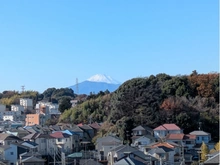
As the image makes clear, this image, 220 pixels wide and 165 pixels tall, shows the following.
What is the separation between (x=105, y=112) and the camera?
3170 centimetres

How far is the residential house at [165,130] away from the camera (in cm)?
2388

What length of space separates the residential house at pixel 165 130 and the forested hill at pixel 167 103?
3.31 feet

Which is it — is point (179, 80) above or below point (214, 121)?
above

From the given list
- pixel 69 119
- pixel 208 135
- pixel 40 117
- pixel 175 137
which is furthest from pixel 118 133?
pixel 40 117

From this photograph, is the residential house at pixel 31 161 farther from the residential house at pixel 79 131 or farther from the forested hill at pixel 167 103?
the residential house at pixel 79 131

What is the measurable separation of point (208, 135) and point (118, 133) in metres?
4.99

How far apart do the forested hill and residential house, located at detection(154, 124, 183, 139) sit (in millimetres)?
1010

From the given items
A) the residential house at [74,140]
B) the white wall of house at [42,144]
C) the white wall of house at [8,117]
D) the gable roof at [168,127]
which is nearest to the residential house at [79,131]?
the residential house at [74,140]

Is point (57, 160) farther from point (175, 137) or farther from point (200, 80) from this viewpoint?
point (200, 80)

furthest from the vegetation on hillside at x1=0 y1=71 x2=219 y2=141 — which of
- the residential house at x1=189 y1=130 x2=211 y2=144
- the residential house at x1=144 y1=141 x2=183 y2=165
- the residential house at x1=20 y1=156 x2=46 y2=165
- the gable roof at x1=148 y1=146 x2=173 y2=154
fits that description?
the residential house at x1=20 y1=156 x2=46 y2=165

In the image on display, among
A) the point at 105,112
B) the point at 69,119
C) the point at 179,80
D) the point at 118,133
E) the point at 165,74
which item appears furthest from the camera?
the point at 69,119

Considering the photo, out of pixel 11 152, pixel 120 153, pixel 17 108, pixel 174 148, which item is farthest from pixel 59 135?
pixel 17 108

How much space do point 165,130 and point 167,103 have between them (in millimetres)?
2131

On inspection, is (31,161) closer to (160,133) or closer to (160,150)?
(160,150)
